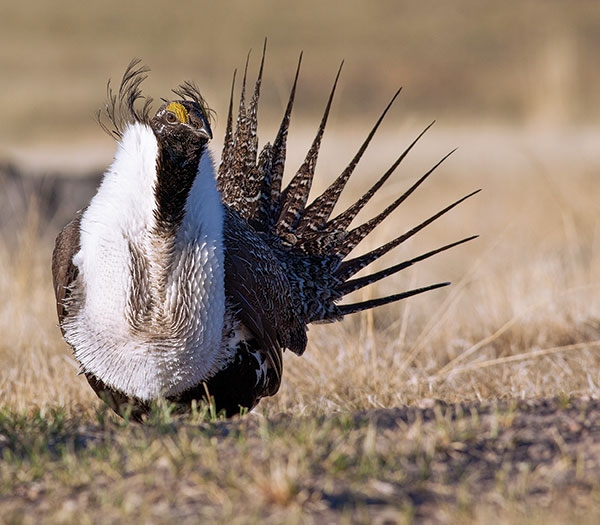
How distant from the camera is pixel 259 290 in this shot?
13.6ft

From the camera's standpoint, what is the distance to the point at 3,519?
2.53 metres

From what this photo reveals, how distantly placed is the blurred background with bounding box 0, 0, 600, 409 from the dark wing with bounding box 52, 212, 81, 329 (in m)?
0.48

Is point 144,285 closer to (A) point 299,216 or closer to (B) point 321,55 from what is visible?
(A) point 299,216

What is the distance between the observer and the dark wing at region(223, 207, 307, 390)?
3920 millimetres

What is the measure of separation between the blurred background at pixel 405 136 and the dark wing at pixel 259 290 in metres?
0.57

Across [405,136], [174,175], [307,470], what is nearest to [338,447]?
[307,470]

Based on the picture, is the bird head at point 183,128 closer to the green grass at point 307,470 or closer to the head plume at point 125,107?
the head plume at point 125,107

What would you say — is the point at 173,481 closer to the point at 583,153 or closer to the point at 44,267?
the point at 44,267

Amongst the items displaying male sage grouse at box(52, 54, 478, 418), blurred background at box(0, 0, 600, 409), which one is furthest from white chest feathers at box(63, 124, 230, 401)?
blurred background at box(0, 0, 600, 409)

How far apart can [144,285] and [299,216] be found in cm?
167

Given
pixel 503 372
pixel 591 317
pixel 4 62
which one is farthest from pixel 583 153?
pixel 4 62

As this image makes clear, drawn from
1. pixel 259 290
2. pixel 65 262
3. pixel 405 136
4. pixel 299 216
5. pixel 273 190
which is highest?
pixel 405 136

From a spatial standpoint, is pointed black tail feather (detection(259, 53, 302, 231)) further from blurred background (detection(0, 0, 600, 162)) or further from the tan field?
blurred background (detection(0, 0, 600, 162))

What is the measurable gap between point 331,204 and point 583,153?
983cm
